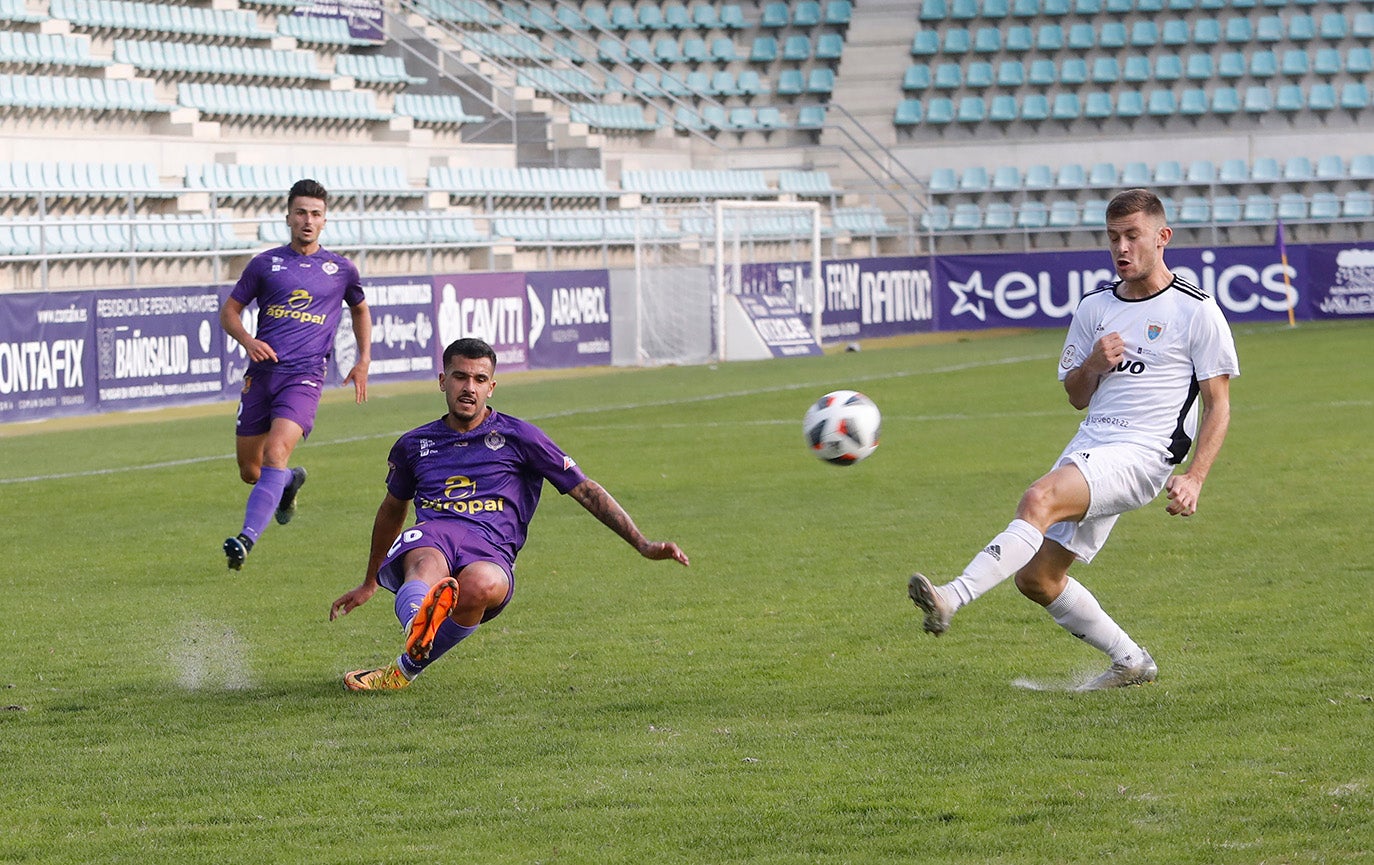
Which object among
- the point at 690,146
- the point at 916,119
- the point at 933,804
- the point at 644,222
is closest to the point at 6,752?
the point at 933,804

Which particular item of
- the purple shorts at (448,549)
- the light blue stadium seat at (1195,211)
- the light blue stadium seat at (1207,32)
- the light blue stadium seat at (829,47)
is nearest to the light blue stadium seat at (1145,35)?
the light blue stadium seat at (1207,32)

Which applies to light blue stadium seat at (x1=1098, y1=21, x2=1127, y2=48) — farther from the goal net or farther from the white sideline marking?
the white sideline marking

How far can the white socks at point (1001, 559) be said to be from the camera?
5910 millimetres

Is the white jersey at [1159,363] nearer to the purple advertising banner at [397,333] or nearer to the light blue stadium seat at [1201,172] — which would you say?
the purple advertising banner at [397,333]

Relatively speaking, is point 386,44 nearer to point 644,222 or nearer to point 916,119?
point 644,222

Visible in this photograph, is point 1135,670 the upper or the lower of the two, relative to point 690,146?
lower

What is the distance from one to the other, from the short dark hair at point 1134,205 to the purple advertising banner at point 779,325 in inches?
875

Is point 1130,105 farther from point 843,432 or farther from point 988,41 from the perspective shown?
point 843,432

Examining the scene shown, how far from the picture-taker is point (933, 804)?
5.02m

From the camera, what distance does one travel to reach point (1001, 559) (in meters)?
5.98

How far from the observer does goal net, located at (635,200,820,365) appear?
27.9 m

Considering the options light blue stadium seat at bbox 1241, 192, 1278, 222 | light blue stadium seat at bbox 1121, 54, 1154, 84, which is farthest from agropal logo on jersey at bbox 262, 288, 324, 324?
light blue stadium seat at bbox 1121, 54, 1154, 84

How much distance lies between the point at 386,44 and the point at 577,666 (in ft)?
92.8

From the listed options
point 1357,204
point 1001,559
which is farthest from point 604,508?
point 1357,204
